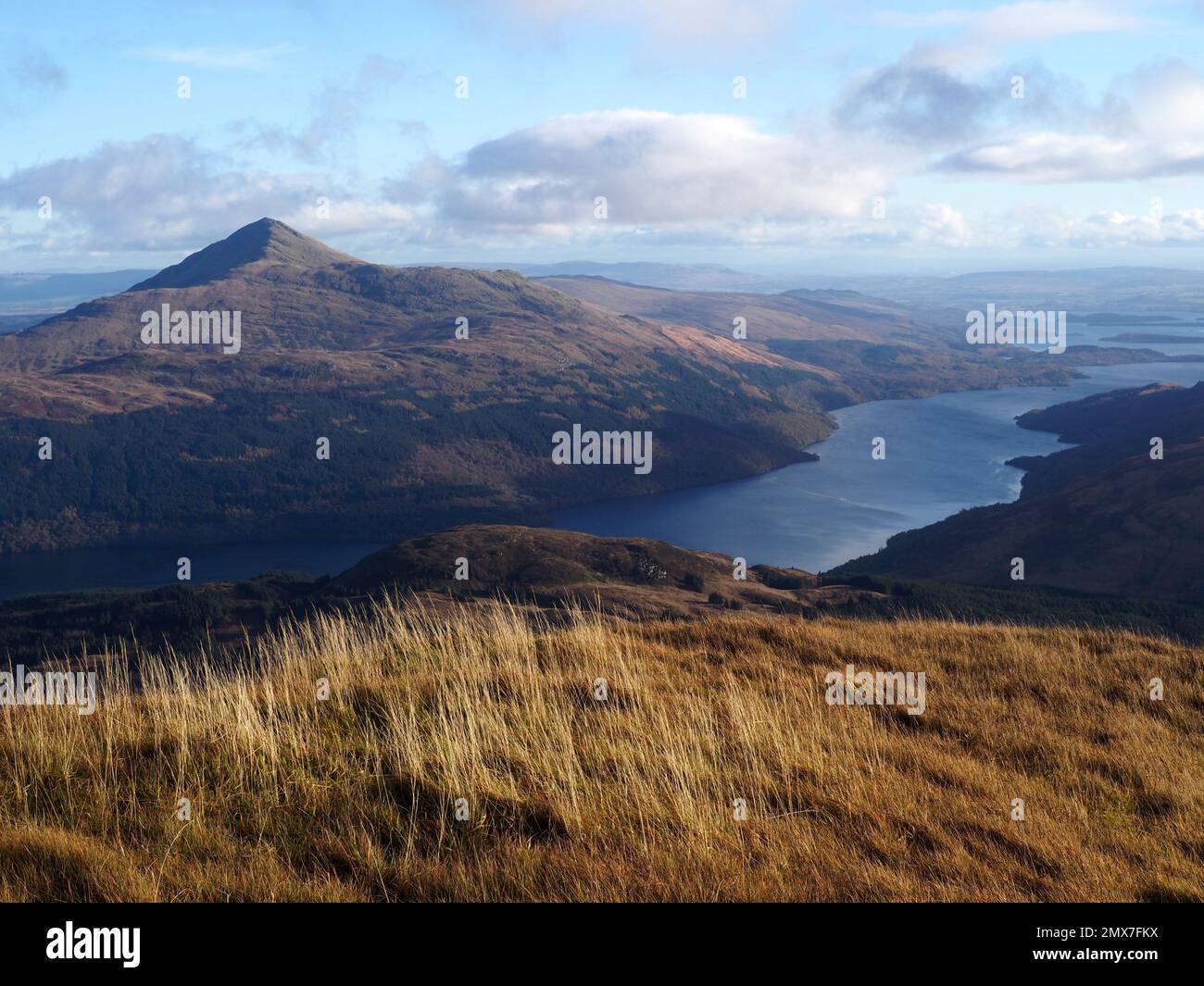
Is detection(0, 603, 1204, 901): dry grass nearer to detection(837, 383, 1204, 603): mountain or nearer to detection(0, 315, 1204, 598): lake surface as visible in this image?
detection(837, 383, 1204, 603): mountain

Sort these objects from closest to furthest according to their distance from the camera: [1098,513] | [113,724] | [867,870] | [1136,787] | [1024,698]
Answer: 1. [867,870]
2. [1136,787]
3. [113,724]
4. [1024,698]
5. [1098,513]

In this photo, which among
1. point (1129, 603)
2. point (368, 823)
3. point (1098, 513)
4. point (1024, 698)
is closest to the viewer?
point (368, 823)

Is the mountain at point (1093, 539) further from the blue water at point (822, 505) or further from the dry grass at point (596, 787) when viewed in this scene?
the dry grass at point (596, 787)

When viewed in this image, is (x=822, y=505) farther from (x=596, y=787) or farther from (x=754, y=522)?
(x=596, y=787)

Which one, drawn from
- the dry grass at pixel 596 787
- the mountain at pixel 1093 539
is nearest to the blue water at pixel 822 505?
the mountain at pixel 1093 539

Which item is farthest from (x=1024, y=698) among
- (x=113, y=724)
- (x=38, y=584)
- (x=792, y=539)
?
(x=38, y=584)

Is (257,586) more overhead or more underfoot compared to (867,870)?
more underfoot

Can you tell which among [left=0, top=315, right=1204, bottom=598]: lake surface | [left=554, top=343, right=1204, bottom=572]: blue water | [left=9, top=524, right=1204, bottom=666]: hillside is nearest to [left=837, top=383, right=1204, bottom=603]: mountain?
[left=9, top=524, right=1204, bottom=666]: hillside

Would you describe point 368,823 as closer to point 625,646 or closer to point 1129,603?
point 625,646
